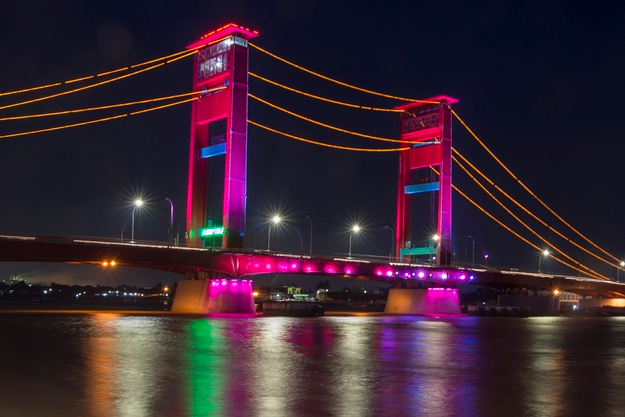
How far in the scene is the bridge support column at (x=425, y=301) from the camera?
331ft

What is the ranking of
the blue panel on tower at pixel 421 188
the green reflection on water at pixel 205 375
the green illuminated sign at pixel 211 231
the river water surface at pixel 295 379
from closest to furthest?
the green reflection on water at pixel 205 375 < the river water surface at pixel 295 379 < the green illuminated sign at pixel 211 231 < the blue panel on tower at pixel 421 188

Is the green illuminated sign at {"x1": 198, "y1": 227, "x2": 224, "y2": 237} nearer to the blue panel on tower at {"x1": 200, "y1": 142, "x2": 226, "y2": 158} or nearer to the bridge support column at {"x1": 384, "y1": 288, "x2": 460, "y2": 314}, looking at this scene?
the blue panel on tower at {"x1": 200, "y1": 142, "x2": 226, "y2": 158}

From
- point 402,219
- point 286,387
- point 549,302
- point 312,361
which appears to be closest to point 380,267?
point 402,219

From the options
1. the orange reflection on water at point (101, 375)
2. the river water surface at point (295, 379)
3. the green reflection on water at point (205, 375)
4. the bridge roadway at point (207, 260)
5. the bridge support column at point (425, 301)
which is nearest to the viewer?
the orange reflection on water at point (101, 375)

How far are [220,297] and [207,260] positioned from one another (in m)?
4.09

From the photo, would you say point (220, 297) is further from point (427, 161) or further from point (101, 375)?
point (101, 375)

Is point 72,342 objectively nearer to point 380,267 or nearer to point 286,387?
point 286,387

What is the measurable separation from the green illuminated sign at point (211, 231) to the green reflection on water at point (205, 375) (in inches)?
1520

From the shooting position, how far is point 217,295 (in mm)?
74250

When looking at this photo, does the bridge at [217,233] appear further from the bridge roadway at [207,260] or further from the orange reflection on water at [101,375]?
the orange reflection on water at [101,375]

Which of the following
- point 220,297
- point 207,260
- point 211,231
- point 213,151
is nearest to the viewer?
point 207,260

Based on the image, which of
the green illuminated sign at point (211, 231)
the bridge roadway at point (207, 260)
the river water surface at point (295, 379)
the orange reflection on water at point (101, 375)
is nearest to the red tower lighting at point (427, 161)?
the bridge roadway at point (207, 260)

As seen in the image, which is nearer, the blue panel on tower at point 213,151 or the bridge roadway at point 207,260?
the bridge roadway at point 207,260

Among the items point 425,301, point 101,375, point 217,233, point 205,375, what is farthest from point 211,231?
point 101,375
